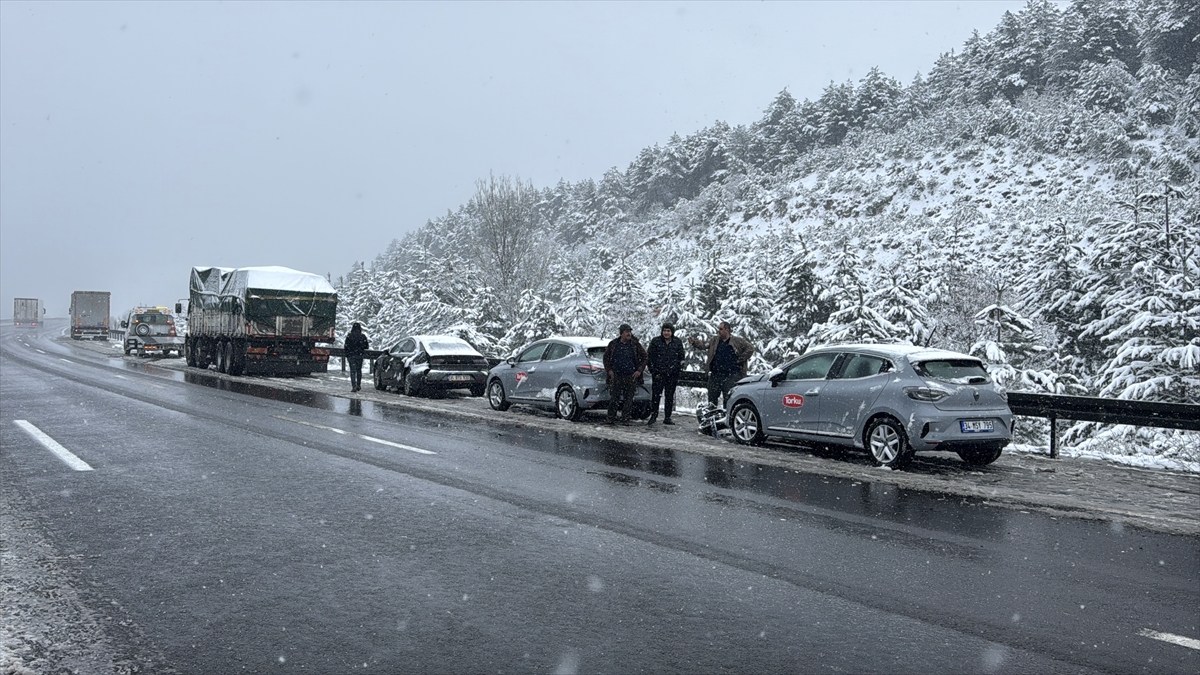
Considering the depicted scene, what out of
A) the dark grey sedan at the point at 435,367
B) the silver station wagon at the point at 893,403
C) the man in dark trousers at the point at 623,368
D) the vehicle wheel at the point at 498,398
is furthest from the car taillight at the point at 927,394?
the dark grey sedan at the point at 435,367

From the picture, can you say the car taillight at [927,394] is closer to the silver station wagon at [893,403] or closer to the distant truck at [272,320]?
the silver station wagon at [893,403]

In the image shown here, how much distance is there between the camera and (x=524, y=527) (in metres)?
6.82

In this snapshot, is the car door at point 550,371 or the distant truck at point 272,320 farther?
the distant truck at point 272,320

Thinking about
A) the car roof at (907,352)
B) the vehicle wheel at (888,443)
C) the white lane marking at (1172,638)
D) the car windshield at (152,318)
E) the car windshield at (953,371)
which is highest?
the car windshield at (152,318)

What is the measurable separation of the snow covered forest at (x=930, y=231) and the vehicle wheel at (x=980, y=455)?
4818 mm

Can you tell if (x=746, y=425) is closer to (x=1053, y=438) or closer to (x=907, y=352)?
(x=907, y=352)

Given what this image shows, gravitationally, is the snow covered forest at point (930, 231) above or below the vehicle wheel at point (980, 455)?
above

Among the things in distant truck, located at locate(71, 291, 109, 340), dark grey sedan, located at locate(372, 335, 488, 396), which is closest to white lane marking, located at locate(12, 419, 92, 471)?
dark grey sedan, located at locate(372, 335, 488, 396)

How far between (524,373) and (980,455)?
30.1 ft

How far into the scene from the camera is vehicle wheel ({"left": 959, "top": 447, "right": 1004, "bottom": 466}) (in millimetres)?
11113

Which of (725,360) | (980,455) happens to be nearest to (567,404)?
(725,360)

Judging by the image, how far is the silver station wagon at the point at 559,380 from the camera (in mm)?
16203

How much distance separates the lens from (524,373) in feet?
57.9

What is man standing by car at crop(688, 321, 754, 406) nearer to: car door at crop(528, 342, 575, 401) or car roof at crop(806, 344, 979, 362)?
car roof at crop(806, 344, 979, 362)
